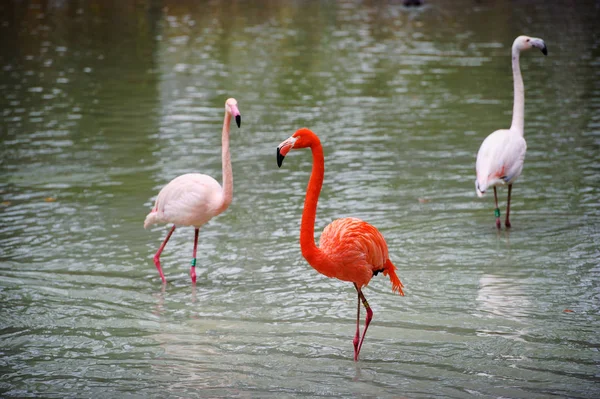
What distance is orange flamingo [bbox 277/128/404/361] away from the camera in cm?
500

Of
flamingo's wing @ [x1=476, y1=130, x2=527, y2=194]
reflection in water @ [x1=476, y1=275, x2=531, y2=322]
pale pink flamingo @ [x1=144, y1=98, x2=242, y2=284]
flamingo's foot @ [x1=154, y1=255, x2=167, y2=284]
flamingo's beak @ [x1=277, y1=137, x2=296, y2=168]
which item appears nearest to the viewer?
flamingo's beak @ [x1=277, y1=137, x2=296, y2=168]

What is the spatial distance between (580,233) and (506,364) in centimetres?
293

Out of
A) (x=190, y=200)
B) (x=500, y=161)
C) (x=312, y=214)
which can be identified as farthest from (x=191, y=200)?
(x=500, y=161)

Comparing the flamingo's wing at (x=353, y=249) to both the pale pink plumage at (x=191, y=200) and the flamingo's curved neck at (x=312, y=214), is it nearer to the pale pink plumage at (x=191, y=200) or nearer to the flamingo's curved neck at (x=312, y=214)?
the flamingo's curved neck at (x=312, y=214)

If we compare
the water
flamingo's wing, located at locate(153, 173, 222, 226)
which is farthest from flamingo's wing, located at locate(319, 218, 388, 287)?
flamingo's wing, located at locate(153, 173, 222, 226)

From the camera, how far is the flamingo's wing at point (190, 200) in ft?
22.6

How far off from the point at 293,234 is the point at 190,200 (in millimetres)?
1479

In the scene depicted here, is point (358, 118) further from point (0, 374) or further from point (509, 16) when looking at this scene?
point (509, 16)

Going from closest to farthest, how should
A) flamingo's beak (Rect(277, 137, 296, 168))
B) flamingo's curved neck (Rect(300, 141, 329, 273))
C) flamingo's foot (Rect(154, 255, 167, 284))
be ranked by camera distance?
flamingo's beak (Rect(277, 137, 296, 168)) → flamingo's curved neck (Rect(300, 141, 329, 273)) → flamingo's foot (Rect(154, 255, 167, 284))

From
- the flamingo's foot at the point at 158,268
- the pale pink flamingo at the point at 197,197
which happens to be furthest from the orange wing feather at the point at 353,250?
the flamingo's foot at the point at 158,268

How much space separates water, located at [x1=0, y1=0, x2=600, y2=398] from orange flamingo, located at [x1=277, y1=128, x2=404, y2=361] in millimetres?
616

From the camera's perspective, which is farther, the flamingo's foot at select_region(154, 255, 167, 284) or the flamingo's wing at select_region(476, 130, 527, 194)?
the flamingo's wing at select_region(476, 130, 527, 194)

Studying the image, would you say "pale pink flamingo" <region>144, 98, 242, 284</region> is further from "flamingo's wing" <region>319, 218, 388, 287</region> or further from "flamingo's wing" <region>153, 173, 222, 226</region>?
"flamingo's wing" <region>319, 218, 388, 287</region>

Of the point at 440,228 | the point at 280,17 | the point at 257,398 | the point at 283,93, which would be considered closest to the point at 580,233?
the point at 440,228
